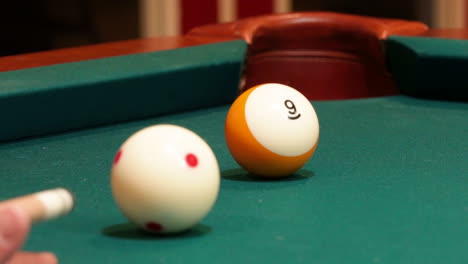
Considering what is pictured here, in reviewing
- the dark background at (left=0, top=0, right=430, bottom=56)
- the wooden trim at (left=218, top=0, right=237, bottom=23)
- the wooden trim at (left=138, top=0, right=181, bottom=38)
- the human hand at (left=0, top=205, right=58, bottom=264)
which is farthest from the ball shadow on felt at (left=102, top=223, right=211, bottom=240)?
the dark background at (left=0, top=0, right=430, bottom=56)

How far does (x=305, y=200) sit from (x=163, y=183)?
432 millimetres

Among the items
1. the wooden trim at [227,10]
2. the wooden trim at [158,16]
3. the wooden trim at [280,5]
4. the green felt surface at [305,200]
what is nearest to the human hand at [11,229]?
the green felt surface at [305,200]

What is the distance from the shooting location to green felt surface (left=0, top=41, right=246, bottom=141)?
96.7 inches

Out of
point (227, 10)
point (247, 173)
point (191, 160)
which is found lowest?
point (227, 10)

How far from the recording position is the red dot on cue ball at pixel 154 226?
1544 millimetres

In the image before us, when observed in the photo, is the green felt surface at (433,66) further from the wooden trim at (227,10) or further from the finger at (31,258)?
the wooden trim at (227,10)

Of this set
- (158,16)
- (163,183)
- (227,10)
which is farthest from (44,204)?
(227,10)

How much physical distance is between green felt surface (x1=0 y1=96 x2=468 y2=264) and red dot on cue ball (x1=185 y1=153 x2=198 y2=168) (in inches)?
5.4

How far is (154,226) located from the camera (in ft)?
5.09

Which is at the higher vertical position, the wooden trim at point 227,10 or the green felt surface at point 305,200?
the green felt surface at point 305,200

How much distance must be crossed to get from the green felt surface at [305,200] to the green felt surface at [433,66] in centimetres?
26

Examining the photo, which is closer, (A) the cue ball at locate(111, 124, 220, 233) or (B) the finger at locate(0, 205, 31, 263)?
(B) the finger at locate(0, 205, 31, 263)

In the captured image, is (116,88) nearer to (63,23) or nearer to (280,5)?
(280,5)

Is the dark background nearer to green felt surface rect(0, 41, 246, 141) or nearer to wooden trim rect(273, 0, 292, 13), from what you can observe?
wooden trim rect(273, 0, 292, 13)
